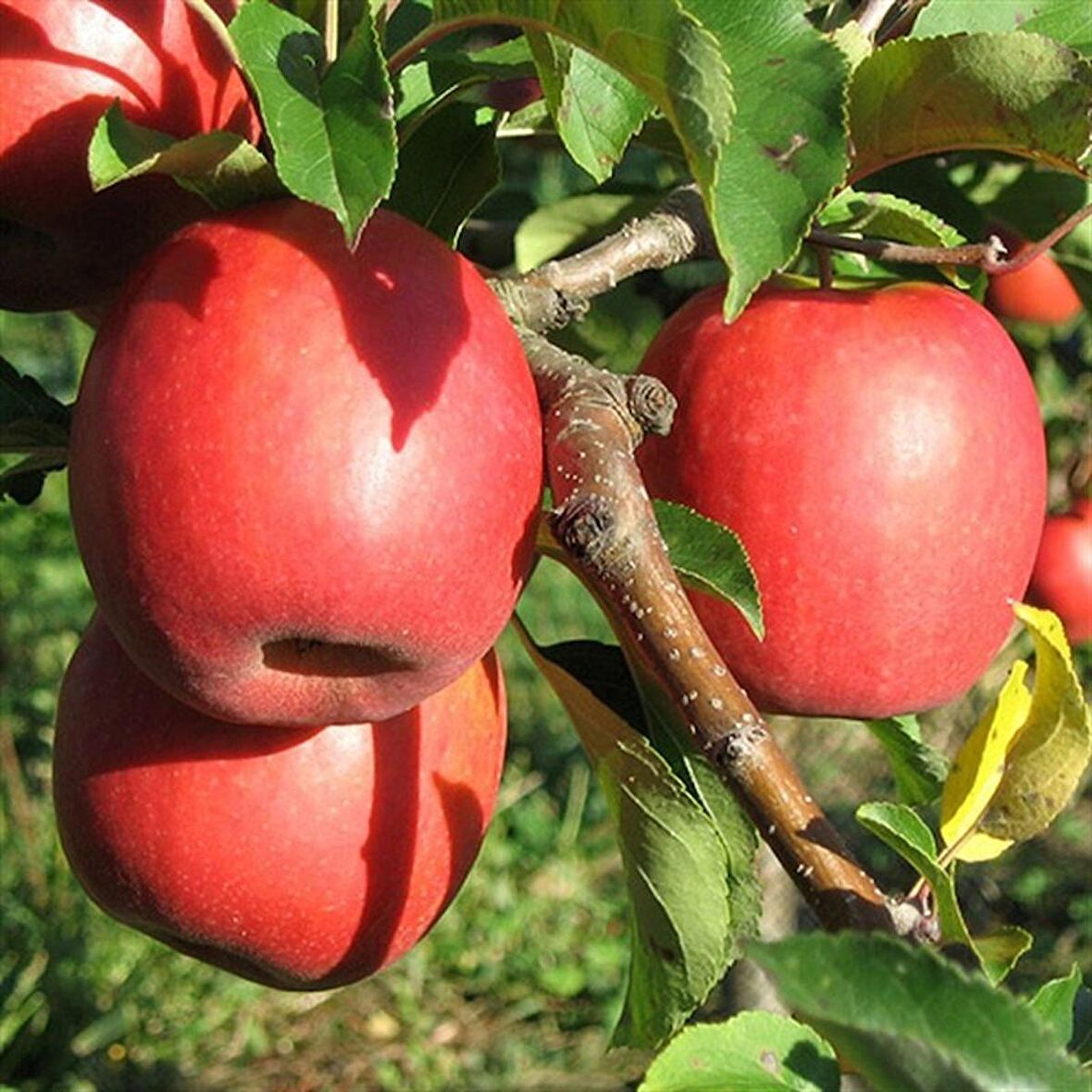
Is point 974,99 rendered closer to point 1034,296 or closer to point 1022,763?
point 1022,763

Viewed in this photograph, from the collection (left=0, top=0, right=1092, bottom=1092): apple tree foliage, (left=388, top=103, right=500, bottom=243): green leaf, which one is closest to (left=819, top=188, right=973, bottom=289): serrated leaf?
(left=0, top=0, right=1092, bottom=1092): apple tree foliage

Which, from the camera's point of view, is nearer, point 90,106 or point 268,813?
point 90,106

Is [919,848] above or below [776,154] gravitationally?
below

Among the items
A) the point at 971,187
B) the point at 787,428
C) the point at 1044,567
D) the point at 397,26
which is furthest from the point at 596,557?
the point at 1044,567

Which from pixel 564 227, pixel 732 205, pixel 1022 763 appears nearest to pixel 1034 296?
pixel 564 227

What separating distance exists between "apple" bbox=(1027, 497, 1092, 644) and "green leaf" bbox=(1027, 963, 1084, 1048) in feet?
3.57

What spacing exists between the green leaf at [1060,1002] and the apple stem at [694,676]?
6cm

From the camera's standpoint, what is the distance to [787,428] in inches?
33.4

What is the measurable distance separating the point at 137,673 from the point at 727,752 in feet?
0.98

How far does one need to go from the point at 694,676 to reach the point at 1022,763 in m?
0.16

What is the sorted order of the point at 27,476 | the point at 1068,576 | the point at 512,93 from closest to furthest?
1. the point at 27,476
2. the point at 512,93
3. the point at 1068,576

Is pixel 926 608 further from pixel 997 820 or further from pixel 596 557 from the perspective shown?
pixel 596 557

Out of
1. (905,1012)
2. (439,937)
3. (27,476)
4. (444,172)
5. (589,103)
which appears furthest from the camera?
(439,937)

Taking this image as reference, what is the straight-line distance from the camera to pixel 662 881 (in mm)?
810
